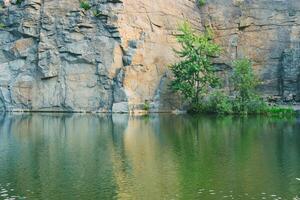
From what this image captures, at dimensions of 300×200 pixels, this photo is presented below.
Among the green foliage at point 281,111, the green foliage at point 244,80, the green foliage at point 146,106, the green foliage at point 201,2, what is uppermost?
the green foliage at point 201,2

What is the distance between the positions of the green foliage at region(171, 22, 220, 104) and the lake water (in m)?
14.4

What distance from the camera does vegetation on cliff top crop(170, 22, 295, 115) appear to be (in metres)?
57.2

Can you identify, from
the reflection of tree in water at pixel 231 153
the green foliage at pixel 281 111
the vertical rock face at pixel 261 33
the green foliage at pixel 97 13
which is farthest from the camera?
the vertical rock face at pixel 261 33

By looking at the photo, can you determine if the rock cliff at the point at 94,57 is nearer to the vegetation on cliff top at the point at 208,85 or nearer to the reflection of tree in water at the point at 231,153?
the vegetation on cliff top at the point at 208,85

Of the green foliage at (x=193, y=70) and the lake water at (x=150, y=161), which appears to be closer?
the lake water at (x=150, y=161)

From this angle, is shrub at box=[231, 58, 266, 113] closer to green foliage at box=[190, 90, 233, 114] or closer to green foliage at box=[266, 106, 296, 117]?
green foliage at box=[266, 106, 296, 117]

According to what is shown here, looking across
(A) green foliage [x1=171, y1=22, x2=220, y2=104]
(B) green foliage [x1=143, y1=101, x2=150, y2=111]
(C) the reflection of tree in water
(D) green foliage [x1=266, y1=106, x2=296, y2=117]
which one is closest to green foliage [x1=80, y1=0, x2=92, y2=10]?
(A) green foliage [x1=171, y1=22, x2=220, y2=104]

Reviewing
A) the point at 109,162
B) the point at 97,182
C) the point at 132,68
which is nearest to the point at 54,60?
the point at 132,68

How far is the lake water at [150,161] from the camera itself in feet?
65.8

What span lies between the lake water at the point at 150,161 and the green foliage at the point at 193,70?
47.3 ft

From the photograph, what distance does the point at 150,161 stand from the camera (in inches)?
1039

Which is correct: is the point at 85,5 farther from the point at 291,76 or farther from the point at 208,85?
the point at 291,76

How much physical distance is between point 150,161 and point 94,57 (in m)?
36.6

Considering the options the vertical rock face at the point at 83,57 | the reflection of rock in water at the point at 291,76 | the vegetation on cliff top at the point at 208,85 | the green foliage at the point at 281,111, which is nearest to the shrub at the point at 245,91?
the vegetation on cliff top at the point at 208,85
